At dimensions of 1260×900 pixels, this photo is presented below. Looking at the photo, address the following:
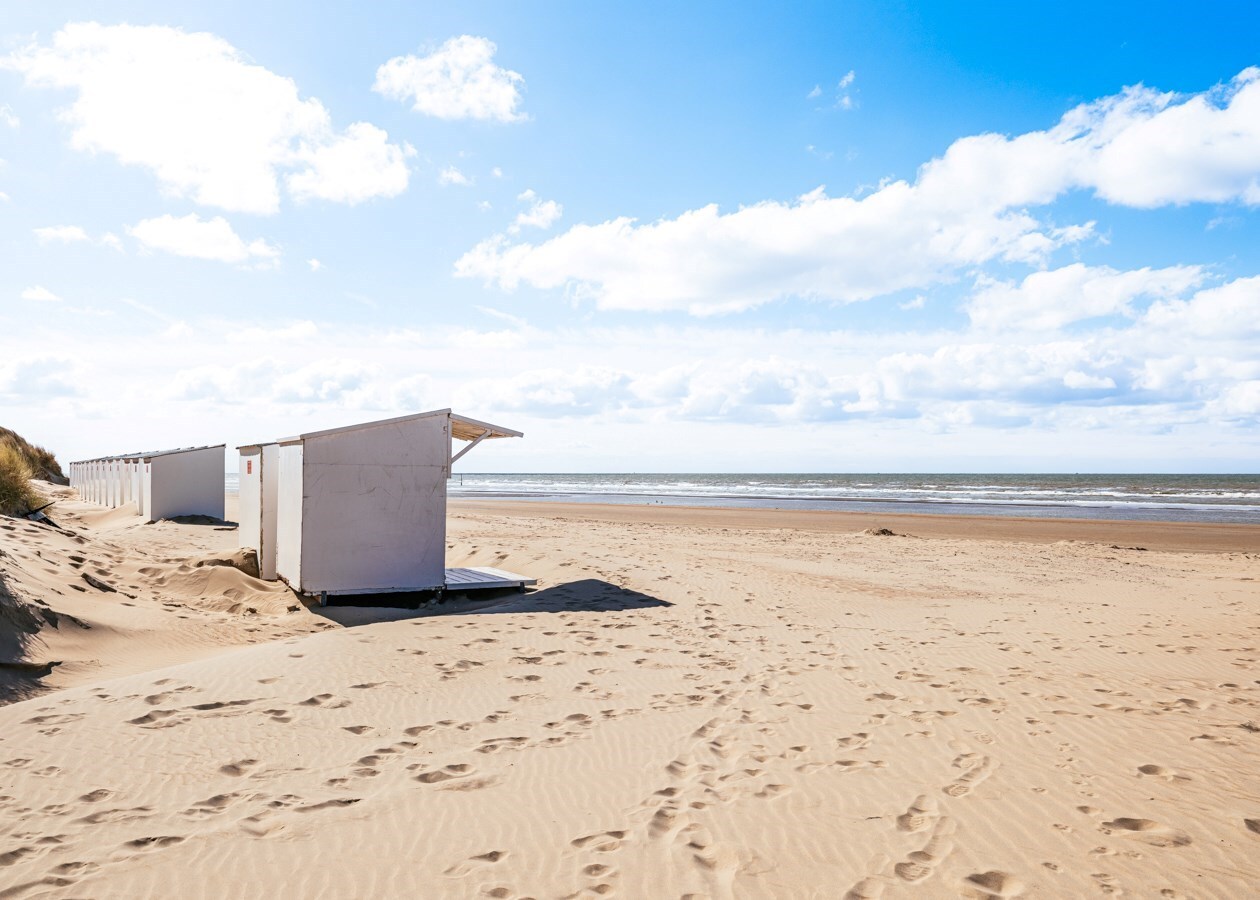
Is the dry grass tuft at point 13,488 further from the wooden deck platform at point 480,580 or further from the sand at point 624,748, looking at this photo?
the wooden deck platform at point 480,580

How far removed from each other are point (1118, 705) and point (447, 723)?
5.58m

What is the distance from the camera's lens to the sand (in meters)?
3.69

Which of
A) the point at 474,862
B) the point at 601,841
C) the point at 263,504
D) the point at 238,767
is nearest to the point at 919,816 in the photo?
the point at 601,841

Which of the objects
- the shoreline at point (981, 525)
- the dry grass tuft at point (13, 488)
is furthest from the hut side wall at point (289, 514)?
the shoreline at point (981, 525)

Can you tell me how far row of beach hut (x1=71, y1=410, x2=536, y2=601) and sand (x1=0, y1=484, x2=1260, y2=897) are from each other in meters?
0.69

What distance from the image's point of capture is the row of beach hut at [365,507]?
33.9 ft

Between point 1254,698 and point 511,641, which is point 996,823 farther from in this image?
point 511,641

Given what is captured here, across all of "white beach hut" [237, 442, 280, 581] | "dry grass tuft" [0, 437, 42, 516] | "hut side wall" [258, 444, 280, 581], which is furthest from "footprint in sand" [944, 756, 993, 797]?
"dry grass tuft" [0, 437, 42, 516]

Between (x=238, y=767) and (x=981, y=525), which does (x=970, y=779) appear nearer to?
(x=238, y=767)

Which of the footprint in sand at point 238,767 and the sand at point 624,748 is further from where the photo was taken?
the footprint in sand at point 238,767

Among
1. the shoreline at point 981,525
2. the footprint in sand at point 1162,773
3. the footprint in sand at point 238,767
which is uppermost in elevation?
the footprint in sand at point 238,767

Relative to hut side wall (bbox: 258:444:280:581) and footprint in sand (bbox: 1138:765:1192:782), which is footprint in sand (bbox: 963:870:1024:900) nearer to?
footprint in sand (bbox: 1138:765:1192:782)

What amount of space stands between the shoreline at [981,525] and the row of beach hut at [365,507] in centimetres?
1615

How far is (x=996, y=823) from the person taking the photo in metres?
4.16
